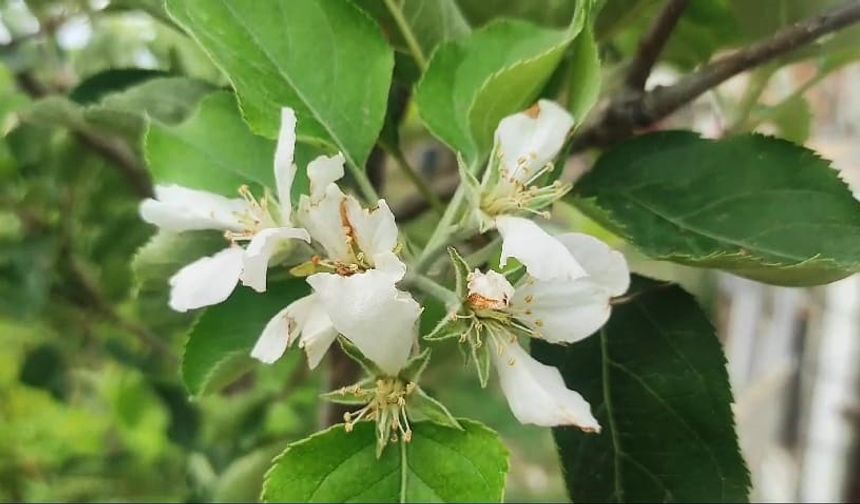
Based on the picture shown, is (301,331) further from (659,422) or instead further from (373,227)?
(659,422)

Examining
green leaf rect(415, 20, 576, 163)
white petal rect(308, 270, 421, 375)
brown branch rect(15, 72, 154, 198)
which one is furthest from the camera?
brown branch rect(15, 72, 154, 198)

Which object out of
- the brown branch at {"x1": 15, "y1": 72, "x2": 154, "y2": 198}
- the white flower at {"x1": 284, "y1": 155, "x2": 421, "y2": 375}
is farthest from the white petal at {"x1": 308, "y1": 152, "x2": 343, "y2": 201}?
the brown branch at {"x1": 15, "y1": 72, "x2": 154, "y2": 198}

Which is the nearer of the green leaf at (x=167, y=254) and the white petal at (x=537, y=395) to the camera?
the white petal at (x=537, y=395)

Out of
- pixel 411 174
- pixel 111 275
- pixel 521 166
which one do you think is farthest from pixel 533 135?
pixel 111 275

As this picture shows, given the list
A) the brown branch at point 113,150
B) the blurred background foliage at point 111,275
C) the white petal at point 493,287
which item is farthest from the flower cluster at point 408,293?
the brown branch at point 113,150

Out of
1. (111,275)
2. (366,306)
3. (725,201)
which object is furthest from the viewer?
(111,275)

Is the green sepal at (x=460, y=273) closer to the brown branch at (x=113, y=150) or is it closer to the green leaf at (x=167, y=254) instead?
the green leaf at (x=167, y=254)

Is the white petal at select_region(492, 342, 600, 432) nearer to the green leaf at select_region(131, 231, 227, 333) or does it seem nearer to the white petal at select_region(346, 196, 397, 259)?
the white petal at select_region(346, 196, 397, 259)
